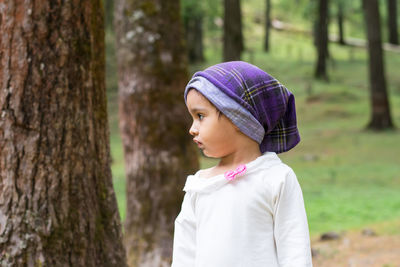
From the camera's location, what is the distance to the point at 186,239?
2.52m

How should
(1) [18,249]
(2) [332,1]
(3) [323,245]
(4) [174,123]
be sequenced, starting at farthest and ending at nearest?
(2) [332,1] → (3) [323,245] → (4) [174,123] → (1) [18,249]

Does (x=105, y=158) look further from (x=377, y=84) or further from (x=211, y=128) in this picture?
(x=377, y=84)

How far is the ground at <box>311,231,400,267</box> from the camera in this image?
656cm

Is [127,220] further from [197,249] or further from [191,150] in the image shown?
[197,249]

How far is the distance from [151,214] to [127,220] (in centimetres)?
31

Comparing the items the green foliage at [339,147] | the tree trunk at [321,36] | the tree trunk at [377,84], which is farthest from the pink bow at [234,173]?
the tree trunk at [321,36]

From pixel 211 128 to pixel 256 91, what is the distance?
24cm

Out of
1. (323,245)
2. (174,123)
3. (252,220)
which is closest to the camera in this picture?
(252,220)

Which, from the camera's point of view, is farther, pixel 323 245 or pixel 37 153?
pixel 323 245

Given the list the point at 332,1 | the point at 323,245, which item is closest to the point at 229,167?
the point at 323,245

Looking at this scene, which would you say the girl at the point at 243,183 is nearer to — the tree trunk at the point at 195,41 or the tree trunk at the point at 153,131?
the tree trunk at the point at 153,131

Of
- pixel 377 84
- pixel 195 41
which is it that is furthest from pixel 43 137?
pixel 195 41

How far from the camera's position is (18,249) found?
3086 mm

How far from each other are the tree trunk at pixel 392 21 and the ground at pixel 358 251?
30.4m
